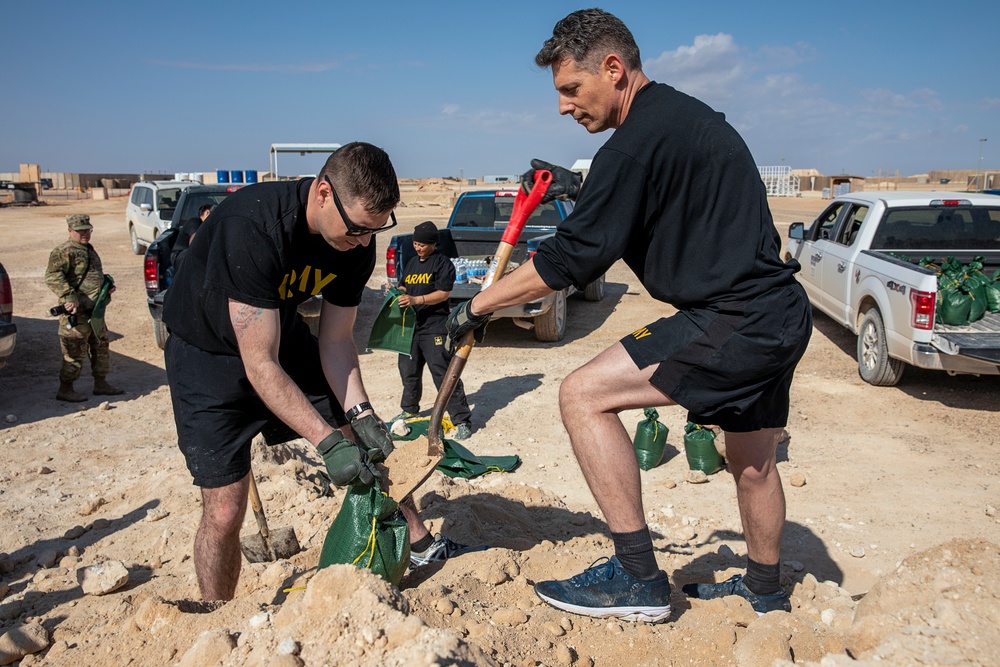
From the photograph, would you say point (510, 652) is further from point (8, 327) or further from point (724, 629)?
point (8, 327)

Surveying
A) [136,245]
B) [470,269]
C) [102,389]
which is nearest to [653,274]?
[102,389]

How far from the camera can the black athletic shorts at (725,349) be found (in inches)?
106

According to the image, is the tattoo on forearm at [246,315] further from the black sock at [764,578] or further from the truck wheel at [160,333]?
the truck wheel at [160,333]

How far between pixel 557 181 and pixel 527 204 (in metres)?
0.19

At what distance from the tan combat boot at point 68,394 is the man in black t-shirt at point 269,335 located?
5077mm

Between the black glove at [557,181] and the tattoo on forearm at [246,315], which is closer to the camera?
the tattoo on forearm at [246,315]

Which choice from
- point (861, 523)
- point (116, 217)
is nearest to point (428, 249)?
point (861, 523)

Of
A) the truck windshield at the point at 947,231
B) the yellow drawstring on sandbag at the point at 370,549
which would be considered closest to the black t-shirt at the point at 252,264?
the yellow drawstring on sandbag at the point at 370,549

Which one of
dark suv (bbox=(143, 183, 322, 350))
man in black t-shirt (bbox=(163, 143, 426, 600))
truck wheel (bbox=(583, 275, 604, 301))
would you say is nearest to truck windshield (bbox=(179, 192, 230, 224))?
dark suv (bbox=(143, 183, 322, 350))

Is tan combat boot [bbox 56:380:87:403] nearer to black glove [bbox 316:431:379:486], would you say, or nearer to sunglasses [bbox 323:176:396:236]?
black glove [bbox 316:431:379:486]

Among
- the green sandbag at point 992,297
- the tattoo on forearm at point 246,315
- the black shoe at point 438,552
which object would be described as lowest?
the black shoe at point 438,552

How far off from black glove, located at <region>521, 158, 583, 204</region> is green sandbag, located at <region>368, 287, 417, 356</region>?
10.6 feet

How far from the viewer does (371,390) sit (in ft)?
26.4

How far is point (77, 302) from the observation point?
763cm
